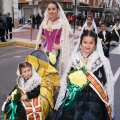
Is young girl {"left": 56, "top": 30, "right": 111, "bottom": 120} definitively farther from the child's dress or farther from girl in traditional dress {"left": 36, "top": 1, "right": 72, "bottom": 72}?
girl in traditional dress {"left": 36, "top": 1, "right": 72, "bottom": 72}

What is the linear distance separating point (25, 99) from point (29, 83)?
0.71ft

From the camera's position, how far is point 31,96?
329 cm

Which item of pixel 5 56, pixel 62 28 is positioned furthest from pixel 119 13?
pixel 62 28

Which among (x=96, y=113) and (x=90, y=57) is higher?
(x=90, y=57)

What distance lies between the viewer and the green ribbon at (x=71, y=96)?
2779mm

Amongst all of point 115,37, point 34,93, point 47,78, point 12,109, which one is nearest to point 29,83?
point 34,93

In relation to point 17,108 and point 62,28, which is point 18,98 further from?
point 62,28

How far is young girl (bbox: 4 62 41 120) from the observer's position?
3.23 metres

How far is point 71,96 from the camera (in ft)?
9.22

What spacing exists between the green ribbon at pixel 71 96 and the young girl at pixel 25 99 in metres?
0.55

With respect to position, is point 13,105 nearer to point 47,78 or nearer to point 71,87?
point 47,78

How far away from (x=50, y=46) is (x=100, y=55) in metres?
1.63

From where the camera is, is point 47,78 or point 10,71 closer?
point 47,78

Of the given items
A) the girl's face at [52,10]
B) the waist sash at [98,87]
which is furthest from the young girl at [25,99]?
the girl's face at [52,10]
